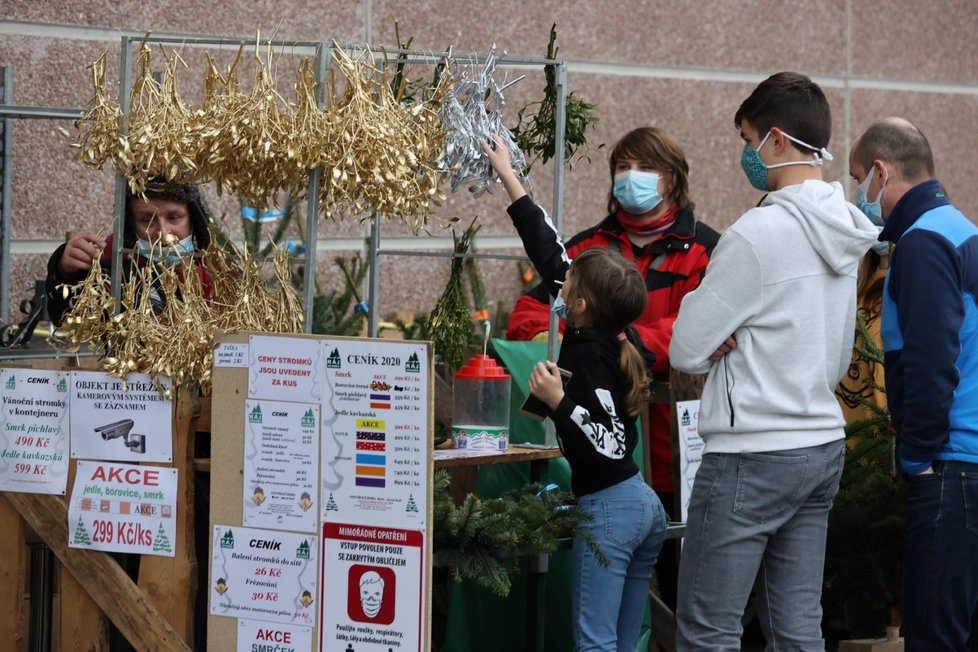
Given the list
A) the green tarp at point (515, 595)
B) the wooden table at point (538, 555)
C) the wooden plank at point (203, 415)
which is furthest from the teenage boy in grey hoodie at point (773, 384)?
the wooden plank at point (203, 415)

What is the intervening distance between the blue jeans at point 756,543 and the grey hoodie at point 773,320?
0.06m

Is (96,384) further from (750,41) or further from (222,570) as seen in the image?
(750,41)

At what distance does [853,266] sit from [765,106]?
472mm

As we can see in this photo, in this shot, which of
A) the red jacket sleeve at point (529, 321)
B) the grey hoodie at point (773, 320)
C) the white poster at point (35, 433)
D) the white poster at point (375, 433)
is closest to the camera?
the grey hoodie at point (773, 320)

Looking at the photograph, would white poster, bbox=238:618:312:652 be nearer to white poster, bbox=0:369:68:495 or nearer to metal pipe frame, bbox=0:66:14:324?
white poster, bbox=0:369:68:495

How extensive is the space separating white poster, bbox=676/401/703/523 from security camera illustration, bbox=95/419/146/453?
1693mm

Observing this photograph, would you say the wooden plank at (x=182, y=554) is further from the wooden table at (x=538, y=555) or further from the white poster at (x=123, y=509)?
the wooden table at (x=538, y=555)

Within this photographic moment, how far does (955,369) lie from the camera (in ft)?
12.1

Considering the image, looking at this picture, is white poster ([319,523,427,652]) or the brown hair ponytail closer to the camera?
white poster ([319,523,427,652])

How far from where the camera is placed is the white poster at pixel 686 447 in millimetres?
4496

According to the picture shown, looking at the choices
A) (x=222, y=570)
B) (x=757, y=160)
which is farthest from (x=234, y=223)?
(x=757, y=160)

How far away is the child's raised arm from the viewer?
405 centimetres

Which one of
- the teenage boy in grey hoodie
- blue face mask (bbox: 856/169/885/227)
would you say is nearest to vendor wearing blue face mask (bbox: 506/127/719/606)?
blue face mask (bbox: 856/169/885/227)

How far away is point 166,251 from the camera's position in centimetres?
402
